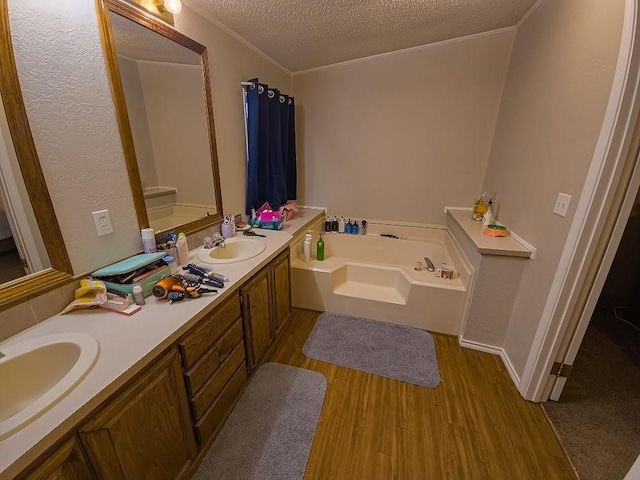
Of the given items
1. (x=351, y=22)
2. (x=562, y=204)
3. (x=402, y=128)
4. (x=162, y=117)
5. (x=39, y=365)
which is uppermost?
(x=351, y=22)

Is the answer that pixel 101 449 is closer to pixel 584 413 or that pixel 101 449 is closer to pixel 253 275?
pixel 253 275

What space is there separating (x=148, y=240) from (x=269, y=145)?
1.37 m

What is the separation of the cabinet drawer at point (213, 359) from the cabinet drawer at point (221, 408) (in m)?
0.19

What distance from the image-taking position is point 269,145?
2346 millimetres

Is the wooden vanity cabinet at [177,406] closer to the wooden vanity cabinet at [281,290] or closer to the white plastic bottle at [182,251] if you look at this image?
the wooden vanity cabinet at [281,290]

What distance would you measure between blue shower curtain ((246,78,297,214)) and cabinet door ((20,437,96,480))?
1785mm

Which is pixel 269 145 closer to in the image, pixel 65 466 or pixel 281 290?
pixel 281 290

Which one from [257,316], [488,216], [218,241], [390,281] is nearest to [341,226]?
[390,281]

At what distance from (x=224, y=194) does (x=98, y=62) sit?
3.28 ft

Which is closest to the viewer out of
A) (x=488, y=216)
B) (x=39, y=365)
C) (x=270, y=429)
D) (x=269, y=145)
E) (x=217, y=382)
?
(x=39, y=365)

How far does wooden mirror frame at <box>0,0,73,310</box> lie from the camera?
861 mm

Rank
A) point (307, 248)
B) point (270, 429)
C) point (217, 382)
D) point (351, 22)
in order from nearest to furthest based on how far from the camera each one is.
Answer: point (217, 382) < point (270, 429) < point (351, 22) < point (307, 248)

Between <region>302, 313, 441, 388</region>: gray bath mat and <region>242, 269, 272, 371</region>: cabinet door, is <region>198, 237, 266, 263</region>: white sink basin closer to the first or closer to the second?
<region>242, 269, 272, 371</region>: cabinet door

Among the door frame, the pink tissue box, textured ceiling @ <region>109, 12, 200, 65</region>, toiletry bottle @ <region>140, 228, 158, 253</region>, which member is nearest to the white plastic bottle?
toiletry bottle @ <region>140, 228, 158, 253</region>
